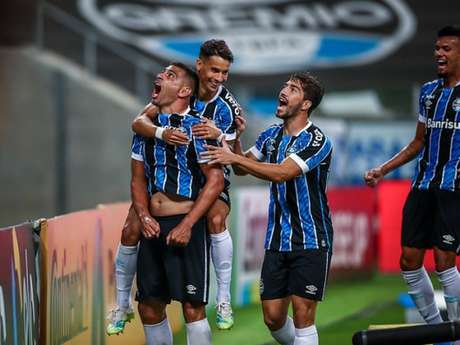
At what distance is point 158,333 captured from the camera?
25.7 ft

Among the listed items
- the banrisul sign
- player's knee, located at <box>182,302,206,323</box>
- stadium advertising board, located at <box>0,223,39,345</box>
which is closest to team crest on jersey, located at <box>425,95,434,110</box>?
player's knee, located at <box>182,302,206,323</box>

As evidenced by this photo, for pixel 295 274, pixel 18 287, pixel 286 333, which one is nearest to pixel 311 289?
pixel 295 274

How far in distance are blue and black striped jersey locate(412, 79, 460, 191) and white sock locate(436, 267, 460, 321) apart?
60 centimetres

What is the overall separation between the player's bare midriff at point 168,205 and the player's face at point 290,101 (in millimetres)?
866

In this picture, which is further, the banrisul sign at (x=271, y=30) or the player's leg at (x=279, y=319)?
the banrisul sign at (x=271, y=30)

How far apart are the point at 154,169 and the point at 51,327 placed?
1.43 metres

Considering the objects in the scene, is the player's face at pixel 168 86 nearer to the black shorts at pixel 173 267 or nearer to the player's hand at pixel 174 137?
the player's hand at pixel 174 137

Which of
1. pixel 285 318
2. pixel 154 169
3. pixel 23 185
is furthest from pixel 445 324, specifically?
pixel 23 185

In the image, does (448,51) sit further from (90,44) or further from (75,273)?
(90,44)

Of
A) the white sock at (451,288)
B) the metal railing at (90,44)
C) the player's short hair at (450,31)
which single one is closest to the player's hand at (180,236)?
the white sock at (451,288)

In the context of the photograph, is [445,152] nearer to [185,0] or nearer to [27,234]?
[27,234]

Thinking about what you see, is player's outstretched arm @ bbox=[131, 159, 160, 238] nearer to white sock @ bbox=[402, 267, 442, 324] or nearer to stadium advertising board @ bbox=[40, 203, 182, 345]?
stadium advertising board @ bbox=[40, 203, 182, 345]

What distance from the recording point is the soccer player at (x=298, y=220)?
7.79 meters

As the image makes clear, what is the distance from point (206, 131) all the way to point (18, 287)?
1478 millimetres
